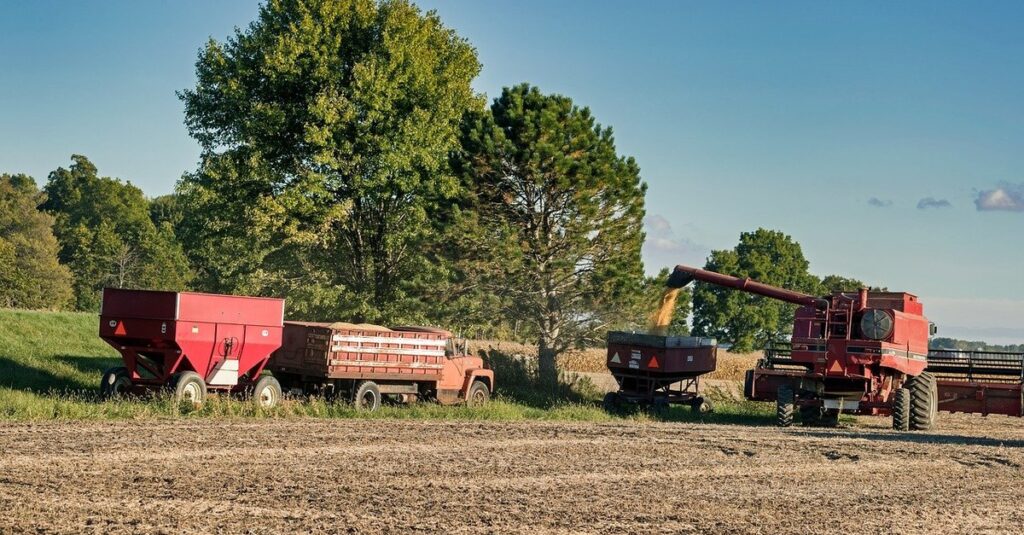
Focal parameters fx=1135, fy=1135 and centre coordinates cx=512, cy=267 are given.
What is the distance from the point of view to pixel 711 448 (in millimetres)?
20938

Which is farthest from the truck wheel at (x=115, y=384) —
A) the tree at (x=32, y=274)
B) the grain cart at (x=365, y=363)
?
the tree at (x=32, y=274)

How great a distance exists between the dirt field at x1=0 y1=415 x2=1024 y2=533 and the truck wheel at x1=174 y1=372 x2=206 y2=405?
1.99 metres

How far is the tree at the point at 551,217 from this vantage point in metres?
36.6

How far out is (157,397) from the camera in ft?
77.2

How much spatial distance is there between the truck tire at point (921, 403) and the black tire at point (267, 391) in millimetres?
15413

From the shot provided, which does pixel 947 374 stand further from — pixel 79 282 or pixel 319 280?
pixel 79 282

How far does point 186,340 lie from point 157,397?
4.40 ft

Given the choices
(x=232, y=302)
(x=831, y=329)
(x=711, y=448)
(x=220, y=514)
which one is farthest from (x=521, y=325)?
(x=220, y=514)

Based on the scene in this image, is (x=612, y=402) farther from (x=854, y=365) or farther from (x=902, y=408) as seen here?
(x=902, y=408)

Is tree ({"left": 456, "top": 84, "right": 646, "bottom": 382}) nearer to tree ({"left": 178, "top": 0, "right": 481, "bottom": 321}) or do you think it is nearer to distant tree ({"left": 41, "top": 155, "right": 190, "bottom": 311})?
tree ({"left": 178, "top": 0, "right": 481, "bottom": 321})

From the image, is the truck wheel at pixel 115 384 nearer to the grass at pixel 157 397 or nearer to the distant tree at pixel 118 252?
the grass at pixel 157 397

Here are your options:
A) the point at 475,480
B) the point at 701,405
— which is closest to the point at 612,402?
Result: the point at 701,405

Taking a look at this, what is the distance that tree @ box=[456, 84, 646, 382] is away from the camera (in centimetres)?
3656

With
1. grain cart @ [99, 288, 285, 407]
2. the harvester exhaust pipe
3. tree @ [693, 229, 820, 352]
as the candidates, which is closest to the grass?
grain cart @ [99, 288, 285, 407]
